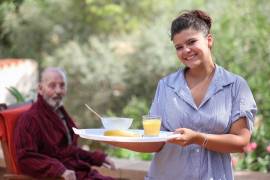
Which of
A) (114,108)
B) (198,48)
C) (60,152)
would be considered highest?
(198,48)

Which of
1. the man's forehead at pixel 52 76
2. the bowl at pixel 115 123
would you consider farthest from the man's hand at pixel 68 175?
the bowl at pixel 115 123

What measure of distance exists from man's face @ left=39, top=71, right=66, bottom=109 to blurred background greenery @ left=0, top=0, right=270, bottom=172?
1.86m

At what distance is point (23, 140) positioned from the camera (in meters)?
3.44

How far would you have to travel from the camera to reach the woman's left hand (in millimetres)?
2040

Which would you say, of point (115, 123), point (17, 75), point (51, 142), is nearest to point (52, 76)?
point (51, 142)

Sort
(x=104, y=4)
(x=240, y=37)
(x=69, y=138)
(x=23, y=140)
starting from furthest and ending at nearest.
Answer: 1. (x=104, y=4)
2. (x=240, y=37)
3. (x=69, y=138)
4. (x=23, y=140)

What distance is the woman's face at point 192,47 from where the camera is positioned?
2.17m

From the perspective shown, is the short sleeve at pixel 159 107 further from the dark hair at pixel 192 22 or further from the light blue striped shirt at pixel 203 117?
the dark hair at pixel 192 22

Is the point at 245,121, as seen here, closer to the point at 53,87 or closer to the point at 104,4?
the point at 53,87

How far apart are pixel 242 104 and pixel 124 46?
10342 millimetres

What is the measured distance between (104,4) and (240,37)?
6.43 meters

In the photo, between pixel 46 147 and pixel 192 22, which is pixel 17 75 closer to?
pixel 46 147

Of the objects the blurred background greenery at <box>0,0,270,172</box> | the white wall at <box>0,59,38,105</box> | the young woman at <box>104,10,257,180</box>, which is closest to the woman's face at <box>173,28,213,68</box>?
the young woman at <box>104,10,257,180</box>

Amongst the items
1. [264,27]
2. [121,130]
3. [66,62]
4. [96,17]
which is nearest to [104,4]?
[96,17]
